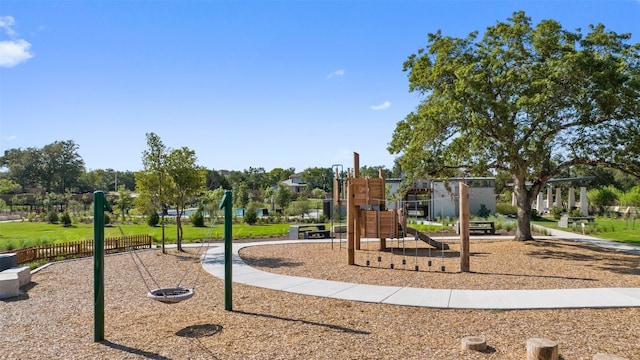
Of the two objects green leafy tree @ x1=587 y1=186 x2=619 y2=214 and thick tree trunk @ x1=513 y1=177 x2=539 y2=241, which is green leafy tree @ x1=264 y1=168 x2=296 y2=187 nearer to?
green leafy tree @ x1=587 y1=186 x2=619 y2=214

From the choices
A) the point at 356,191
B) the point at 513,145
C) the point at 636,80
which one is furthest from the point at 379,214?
the point at 636,80

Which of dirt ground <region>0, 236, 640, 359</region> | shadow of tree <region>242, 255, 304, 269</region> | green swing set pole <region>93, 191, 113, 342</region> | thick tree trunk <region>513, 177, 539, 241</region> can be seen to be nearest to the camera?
dirt ground <region>0, 236, 640, 359</region>

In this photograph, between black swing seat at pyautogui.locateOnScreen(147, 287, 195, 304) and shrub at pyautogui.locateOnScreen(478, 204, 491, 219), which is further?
shrub at pyautogui.locateOnScreen(478, 204, 491, 219)

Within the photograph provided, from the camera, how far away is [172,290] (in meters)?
8.34

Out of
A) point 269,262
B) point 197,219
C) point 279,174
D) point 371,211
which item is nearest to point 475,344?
point 269,262

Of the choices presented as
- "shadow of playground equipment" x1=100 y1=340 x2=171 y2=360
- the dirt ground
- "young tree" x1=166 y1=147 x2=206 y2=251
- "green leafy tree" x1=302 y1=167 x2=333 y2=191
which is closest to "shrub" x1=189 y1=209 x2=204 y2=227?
"young tree" x1=166 y1=147 x2=206 y2=251

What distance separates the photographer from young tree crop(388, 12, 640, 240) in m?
15.2

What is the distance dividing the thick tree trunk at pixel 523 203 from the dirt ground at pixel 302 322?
6.01 metres

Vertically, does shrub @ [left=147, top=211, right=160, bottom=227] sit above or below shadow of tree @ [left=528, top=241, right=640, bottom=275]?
above

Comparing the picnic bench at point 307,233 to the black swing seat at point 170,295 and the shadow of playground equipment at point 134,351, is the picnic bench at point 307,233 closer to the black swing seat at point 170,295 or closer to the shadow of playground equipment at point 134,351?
the black swing seat at point 170,295

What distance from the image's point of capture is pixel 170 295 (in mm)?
7902

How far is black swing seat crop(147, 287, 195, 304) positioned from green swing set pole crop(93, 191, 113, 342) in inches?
31.3

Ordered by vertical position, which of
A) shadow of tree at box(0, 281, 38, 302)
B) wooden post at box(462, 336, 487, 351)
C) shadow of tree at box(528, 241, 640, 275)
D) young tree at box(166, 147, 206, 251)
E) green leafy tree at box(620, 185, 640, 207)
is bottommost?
shadow of tree at box(0, 281, 38, 302)

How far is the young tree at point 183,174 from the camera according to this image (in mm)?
17938
